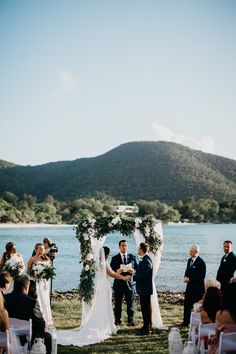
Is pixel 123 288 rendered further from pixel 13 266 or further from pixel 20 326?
pixel 20 326

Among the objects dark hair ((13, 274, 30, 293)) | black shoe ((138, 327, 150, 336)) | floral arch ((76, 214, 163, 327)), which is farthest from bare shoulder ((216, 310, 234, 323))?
floral arch ((76, 214, 163, 327))

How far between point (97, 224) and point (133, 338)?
2.77 metres

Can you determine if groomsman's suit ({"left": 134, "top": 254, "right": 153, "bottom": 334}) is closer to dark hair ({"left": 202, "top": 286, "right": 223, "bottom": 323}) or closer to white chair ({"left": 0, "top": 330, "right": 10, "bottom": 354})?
dark hair ({"left": 202, "top": 286, "right": 223, "bottom": 323})

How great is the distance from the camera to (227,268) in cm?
1021

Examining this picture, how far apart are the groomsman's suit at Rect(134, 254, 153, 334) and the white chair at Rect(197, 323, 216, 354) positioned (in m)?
3.24

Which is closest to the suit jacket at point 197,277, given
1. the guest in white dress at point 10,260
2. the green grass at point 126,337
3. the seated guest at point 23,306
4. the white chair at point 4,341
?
the green grass at point 126,337

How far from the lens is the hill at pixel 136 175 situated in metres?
92.6

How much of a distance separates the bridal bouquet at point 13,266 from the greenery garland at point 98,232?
4.90 feet

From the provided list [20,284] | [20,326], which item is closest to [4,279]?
[20,284]

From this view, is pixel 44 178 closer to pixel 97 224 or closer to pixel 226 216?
pixel 226 216

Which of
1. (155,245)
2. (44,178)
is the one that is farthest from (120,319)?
(44,178)

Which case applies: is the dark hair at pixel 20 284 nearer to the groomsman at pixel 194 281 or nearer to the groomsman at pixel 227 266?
the groomsman at pixel 194 281

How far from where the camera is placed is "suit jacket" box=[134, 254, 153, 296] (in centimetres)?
957

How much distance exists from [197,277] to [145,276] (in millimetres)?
1313
